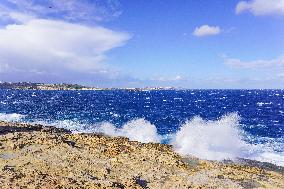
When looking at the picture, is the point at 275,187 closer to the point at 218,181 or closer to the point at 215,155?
the point at 218,181

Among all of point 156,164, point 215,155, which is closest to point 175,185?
point 156,164

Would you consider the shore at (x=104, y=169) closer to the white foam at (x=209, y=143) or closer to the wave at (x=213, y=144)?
the white foam at (x=209, y=143)

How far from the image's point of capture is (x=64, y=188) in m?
14.0

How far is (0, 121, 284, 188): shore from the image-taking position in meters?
15.3

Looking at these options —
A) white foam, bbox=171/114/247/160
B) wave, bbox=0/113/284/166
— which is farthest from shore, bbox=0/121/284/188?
wave, bbox=0/113/284/166

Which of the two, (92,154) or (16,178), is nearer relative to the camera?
(16,178)

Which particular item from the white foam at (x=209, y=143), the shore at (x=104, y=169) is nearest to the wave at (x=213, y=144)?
the white foam at (x=209, y=143)

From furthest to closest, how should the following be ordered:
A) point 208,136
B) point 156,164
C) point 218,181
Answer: point 208,136 → point 156,164 → point 218,181

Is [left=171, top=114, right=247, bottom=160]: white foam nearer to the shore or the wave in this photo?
the wave

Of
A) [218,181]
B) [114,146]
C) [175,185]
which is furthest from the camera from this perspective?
[114,146]

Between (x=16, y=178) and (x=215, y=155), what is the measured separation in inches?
629

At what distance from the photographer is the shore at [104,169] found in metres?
15.3

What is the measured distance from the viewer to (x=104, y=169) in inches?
704

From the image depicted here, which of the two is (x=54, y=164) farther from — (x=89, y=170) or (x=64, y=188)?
(x=64, y=188)
